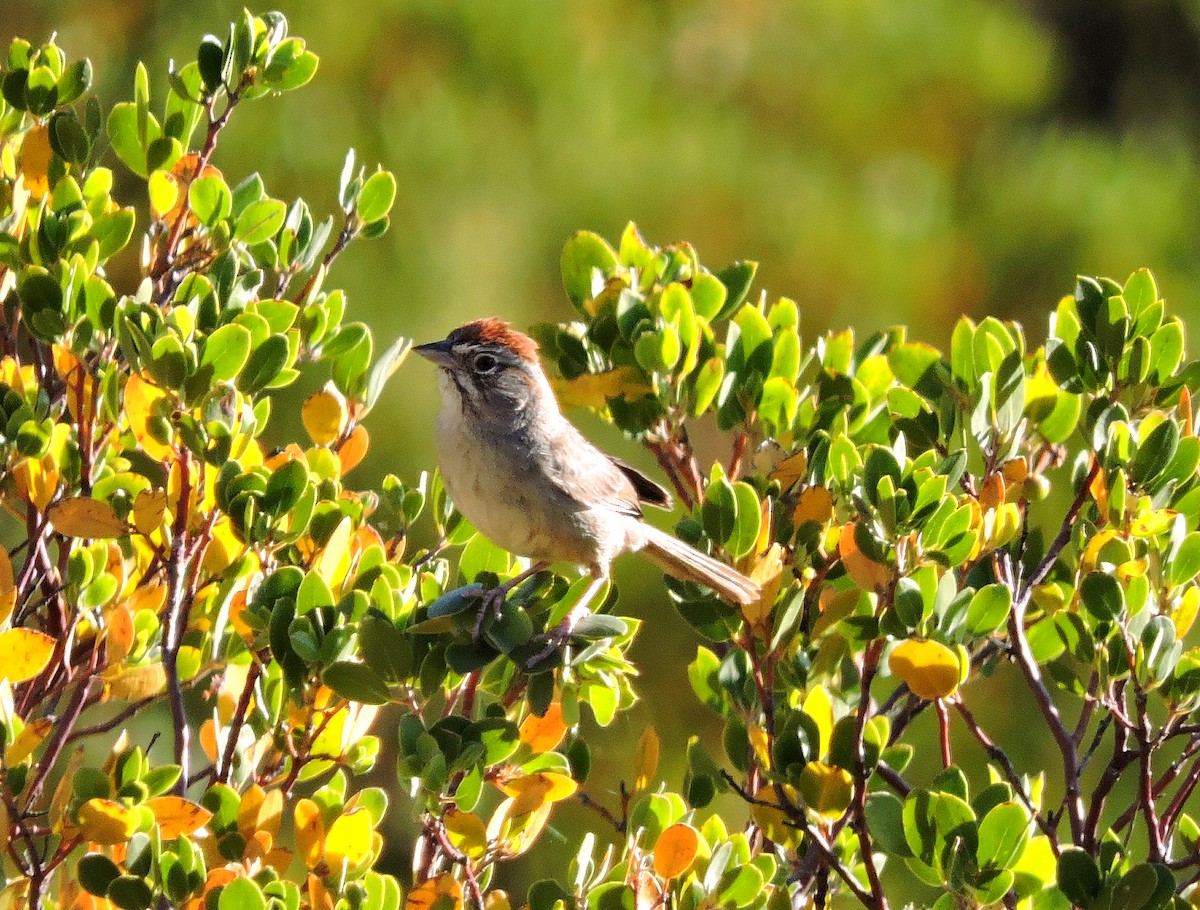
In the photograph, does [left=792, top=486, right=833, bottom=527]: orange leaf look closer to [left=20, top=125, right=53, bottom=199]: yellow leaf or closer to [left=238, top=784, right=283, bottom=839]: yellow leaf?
[left=238, top=784, right=283, bottom=839]: yellow leaf

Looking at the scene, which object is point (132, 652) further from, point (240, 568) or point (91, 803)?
point (91, 803)

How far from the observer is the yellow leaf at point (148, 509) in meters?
1.81

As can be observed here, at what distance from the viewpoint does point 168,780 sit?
1771 mm

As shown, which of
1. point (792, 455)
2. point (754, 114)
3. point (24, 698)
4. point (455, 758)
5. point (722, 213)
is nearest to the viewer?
point (455, 758)

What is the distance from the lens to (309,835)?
5.70 ft

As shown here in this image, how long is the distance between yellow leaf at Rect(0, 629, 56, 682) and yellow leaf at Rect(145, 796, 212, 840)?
0.22 m

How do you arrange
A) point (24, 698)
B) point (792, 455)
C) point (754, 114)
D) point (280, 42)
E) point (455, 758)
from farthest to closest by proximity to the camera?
point (754, 114)
point (792, 455)
point (280, 42)
point (24, 698)
point (455, 758)

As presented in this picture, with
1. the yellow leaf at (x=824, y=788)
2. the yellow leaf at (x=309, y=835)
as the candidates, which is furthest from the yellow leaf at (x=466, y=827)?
the yellow leaf at (x=824, y=788)

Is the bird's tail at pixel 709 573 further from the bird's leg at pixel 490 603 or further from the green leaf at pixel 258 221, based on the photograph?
the green leaf at pixel 258 221

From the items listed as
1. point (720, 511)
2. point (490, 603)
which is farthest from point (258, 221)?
point (720, 511)

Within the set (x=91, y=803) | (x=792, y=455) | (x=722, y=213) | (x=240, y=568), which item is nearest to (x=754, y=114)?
(x=722, y=213)

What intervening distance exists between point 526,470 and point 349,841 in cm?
111

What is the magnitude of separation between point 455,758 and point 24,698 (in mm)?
673

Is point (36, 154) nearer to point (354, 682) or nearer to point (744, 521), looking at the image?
point (354, 682)
